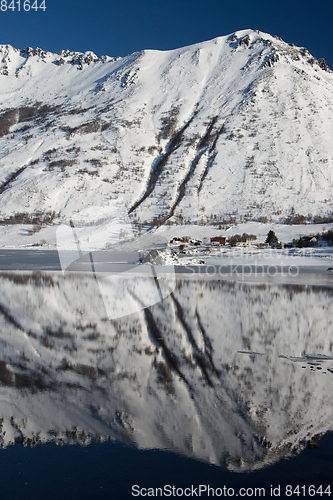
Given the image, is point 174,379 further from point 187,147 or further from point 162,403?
point 187,147

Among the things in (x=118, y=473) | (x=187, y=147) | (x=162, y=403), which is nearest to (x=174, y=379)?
(x=162, y=403)

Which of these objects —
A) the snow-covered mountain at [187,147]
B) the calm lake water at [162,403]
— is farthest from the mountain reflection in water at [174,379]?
the snow-covered mountain at [187,147]

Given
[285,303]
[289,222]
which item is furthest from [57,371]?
[289,222]

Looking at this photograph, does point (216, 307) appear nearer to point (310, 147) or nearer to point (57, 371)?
point (57, 371)

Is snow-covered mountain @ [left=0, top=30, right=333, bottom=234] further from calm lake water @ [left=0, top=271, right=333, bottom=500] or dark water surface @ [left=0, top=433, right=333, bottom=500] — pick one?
dark water surface @ [left=0, top=433, right=333, bottom=500]

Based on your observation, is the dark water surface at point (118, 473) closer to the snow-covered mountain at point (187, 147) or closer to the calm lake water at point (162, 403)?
the calm lake water at point (162, 403)
